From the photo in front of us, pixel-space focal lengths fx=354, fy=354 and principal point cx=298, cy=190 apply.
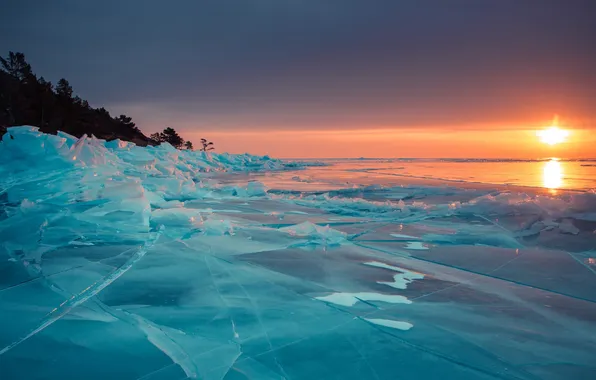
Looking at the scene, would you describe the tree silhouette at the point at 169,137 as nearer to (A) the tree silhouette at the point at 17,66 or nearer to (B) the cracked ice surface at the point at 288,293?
(A) the tree silhouette at the point at 17,66

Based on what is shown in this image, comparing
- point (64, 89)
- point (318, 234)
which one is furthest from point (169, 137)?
point (318, 234)

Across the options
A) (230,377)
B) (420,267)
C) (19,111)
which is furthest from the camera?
(19,111)

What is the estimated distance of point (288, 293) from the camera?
233cm

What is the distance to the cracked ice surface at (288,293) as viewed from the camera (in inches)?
61.4

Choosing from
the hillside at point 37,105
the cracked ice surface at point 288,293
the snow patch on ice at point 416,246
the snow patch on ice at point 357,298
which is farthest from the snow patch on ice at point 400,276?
the hillside at point 37,105

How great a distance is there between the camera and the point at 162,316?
1.96m

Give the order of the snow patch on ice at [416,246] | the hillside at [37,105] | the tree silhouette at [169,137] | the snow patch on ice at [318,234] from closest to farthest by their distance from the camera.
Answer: the snow patch on ice at [416,246], the snow patch on ice at [318,234], the hillside at [37,105], the tree silhouette at [169,137]

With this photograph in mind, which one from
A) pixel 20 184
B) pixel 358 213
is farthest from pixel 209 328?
pixel 20 184

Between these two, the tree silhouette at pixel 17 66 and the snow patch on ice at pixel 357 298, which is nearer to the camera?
the snow patch on ice at pixel 357 298

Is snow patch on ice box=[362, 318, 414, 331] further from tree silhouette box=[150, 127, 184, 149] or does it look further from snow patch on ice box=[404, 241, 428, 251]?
tree silhouette box=[150, 127, 184, 149]

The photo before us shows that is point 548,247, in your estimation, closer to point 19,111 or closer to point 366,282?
point 366,282

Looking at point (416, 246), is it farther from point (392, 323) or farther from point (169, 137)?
point (169, 137)

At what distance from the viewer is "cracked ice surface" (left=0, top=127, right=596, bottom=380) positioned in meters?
1.56

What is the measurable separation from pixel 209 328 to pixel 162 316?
311mm
